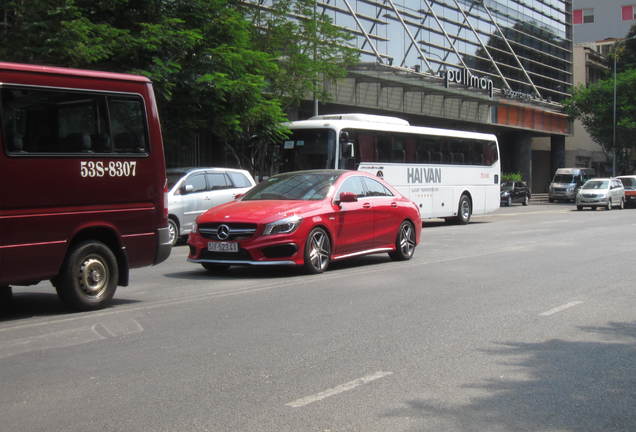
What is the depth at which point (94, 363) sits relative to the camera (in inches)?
250

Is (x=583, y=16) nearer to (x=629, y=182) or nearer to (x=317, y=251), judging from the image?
(x=629, y=182)

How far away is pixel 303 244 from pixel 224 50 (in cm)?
1051

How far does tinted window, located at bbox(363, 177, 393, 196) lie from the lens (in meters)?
13.6

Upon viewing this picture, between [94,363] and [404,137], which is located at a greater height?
[404,137]

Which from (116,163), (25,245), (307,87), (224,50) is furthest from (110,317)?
(307,87)

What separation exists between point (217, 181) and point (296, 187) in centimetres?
676

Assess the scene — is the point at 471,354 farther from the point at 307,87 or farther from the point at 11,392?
the point at 307,87

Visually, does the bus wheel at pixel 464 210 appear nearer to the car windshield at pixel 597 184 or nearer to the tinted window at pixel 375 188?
the tinted window at pixel 375 188

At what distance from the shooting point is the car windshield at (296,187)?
1249 cm

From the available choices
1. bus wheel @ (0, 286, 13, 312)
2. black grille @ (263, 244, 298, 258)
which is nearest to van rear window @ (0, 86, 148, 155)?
bus wheel @ (0, 286, 13, 312)

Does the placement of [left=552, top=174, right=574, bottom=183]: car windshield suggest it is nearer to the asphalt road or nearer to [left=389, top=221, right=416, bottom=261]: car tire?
[left=389, top=221, right=416, bottom=261]: car tire

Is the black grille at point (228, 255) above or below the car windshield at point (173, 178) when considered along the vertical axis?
below

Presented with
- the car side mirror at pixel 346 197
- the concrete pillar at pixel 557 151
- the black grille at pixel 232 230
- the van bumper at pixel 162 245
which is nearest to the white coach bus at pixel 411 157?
the car side mirror at pixel 346 197

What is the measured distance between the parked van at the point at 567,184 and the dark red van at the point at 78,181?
45.6m
